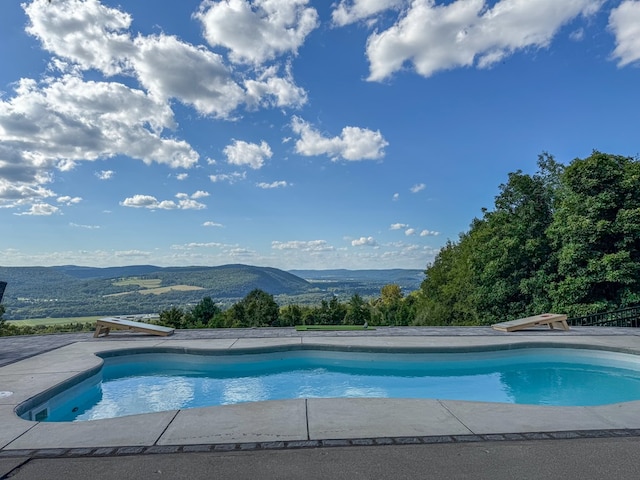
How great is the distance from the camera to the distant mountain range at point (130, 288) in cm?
4025

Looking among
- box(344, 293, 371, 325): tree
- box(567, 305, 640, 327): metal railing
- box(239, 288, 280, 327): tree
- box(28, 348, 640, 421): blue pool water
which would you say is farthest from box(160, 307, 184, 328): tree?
box(567, 305, 640, 327): metal railing

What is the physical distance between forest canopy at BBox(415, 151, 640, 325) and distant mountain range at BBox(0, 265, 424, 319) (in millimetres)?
22991

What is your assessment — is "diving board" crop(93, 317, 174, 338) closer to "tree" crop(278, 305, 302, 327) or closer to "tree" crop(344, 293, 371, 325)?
"tree" crop(278, 305, 302, 327)

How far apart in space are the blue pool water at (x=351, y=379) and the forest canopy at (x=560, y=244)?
841cm

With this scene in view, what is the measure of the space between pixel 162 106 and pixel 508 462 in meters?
16.8

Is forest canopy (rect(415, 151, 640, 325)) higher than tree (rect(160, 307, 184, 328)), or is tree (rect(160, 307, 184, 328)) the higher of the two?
forest canopy (rect(415, 151, 640, 325))

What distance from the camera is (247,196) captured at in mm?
24328

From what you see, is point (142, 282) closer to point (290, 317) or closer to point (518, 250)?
point (290, 317)

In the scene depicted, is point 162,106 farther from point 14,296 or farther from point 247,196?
point 14,296

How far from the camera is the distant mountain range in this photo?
132ft

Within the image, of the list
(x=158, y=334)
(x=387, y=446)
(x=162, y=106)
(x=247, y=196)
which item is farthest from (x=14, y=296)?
(x=387, y=446)

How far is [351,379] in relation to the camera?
8.26 metres

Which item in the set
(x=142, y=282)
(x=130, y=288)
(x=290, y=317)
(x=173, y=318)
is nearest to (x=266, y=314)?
(x=290, y=317)

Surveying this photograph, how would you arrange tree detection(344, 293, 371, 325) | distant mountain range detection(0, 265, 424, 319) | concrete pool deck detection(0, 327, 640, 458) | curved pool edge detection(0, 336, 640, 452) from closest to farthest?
1. concrete pool deck detection(0, 327, 640, 458)
2. curved pool edge detection(0, 336, 640, 452)
3. tree detection(344, 293, 371, 325)
4. distant mountain range detection(0, 265, 424, 319)
